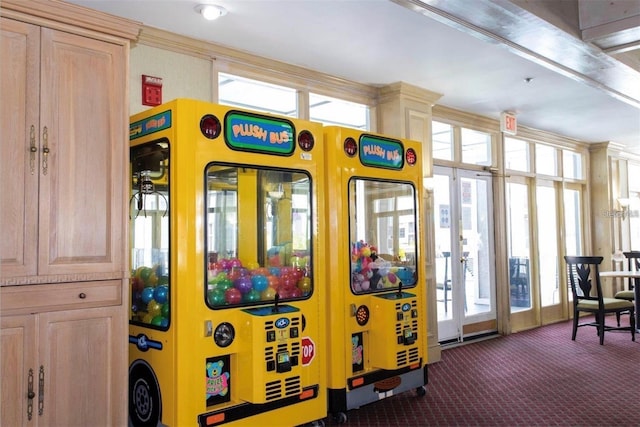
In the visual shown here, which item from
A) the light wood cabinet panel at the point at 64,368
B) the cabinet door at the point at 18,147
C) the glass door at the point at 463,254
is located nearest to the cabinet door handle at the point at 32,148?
the cabinet door at the point at 18,147

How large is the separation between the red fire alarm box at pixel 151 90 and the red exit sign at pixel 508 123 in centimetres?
437

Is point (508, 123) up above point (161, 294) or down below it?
above

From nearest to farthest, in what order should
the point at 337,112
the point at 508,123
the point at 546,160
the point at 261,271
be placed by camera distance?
1. the point at 261,271
2. the point at 337,112
3. the point at 508,123
4. the point at 546,160

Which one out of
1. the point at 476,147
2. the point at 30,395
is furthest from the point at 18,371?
the point at 476,147

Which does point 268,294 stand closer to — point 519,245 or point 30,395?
point 30,395

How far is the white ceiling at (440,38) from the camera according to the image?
3457mm

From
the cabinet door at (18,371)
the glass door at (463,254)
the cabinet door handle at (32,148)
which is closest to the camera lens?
the cabinet door at (18,371)

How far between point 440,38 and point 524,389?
2911 mm

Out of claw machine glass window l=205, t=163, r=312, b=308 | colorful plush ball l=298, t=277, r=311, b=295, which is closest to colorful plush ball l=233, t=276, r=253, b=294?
claw machine glass window l=205, t=163, r=312, b=308

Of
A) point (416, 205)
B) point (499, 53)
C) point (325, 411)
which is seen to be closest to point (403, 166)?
point (416, 205)

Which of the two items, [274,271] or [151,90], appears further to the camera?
[151,90]

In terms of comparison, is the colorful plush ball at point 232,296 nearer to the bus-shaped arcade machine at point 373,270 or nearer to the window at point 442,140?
the bus-shaped arcade machine at point 373,270

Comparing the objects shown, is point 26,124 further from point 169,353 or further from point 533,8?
point 533,8

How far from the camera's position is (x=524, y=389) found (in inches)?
178
